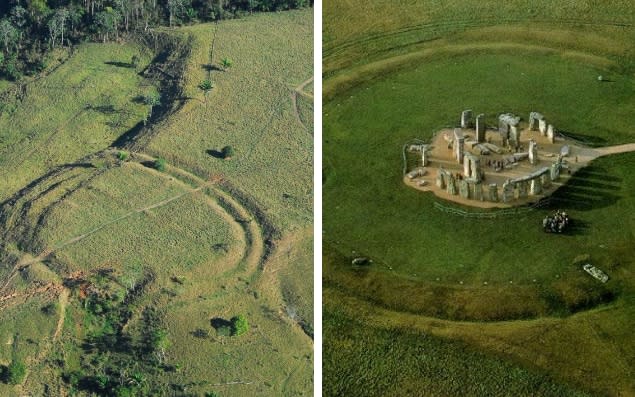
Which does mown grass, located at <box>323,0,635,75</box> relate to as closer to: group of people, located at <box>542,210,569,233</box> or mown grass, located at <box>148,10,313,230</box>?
mown grass, located at <box>148,10,313,230</box>

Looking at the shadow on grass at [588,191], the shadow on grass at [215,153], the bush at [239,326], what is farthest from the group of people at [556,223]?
the shadow on grass at [215,153]

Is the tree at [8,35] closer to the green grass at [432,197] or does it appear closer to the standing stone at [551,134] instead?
the green grass at [432,197]

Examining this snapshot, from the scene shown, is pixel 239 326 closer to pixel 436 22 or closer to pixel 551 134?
pixel 551 134

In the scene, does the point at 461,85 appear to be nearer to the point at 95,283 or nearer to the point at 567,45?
the point at 567,45

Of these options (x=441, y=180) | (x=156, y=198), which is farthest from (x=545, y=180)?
(x=156, y=198)

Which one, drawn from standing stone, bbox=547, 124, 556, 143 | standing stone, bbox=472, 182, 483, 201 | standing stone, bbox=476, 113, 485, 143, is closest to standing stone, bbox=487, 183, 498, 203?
standing stone, bbox=472, 182, 483, 201

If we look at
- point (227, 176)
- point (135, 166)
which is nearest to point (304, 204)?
point (227, 176)

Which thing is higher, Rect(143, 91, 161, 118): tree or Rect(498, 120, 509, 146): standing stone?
Rect(498, 120, 509, 146): standing stone
